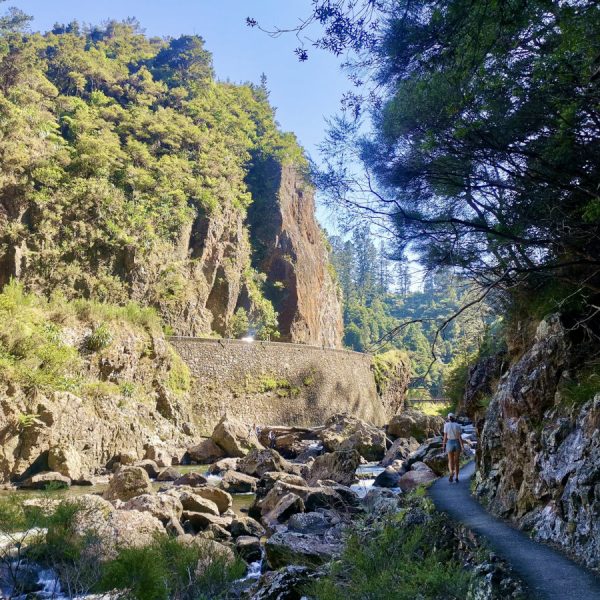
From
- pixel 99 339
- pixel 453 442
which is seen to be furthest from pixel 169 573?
pixel 99 339

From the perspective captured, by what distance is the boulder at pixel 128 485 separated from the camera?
523 inches

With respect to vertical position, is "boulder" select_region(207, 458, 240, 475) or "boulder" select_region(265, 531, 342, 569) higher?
"boulder" select_region(265, 531, 342, 569)

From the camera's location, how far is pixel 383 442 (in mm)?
22047

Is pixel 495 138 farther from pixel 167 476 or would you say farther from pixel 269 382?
pixel 269 382

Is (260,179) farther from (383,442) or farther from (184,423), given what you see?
(383,442)

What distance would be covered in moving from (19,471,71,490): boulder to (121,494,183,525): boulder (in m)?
4.69

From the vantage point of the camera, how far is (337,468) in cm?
1720

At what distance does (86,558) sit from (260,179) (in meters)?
43.7

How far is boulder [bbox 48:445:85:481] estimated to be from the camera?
16.2 meters

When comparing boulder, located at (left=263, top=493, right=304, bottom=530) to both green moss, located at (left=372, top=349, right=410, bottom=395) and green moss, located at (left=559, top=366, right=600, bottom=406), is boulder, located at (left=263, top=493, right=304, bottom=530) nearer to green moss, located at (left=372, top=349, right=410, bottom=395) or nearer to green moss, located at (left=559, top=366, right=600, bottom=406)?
green moss, located at (left=559, top=366, right=600, bottom=406)

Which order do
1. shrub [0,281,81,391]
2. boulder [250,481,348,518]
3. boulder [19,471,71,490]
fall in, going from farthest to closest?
shrub [0,281,81,391] → boulder [19,471,71,490] → boulder [250,481,348,518]

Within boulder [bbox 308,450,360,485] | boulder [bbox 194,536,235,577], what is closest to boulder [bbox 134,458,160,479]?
boulder [bbox 308,450,360,485]

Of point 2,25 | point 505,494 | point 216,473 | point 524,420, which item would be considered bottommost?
point 216,473

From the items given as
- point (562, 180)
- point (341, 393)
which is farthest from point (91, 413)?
point (341, 393)
